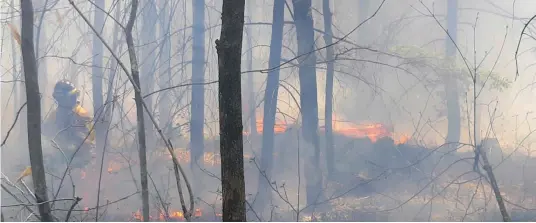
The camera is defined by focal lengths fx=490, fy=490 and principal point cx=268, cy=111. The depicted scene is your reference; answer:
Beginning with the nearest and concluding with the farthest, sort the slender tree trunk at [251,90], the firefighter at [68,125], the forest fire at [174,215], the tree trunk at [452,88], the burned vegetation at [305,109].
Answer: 1. the forest fire at [174,215]
2. the burned vegetation at [305,109]
3. the firefighter at [68,125]
4. the slender tree trunk at [251,90]
5. the tree trunk at [452,88]

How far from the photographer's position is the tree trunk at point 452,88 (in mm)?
6379

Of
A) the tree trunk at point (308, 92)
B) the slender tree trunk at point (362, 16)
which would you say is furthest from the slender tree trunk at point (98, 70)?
the slender tree trunk at point (362, 16)

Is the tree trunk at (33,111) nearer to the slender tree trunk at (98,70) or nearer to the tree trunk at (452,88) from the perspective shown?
the slender tree trunk at (98,70)

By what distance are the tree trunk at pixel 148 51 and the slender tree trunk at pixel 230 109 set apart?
4.08 metres

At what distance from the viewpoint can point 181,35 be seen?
6.40 meters

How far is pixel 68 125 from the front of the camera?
6.11 metres

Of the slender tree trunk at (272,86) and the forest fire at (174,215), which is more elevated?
the slender tree trunk at (272,86)

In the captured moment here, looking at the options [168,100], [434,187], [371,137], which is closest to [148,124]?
[168,100]

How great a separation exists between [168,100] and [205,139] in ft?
2.27

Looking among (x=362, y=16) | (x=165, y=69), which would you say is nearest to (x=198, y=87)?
(x=165, y=69)

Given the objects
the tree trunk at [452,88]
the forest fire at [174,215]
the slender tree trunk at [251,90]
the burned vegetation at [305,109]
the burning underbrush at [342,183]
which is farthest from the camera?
the tree trunk at [452,88]

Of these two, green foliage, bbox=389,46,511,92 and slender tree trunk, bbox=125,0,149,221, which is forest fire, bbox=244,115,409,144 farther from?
slender tree trunk, bbox=125,0,149,221

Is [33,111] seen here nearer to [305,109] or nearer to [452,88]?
[305,109]

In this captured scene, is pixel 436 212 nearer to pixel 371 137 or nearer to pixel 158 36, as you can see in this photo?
pixel 371 137
